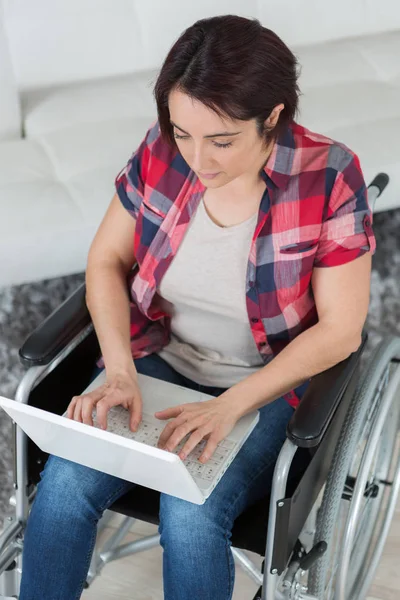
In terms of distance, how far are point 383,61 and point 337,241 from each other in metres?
1.13

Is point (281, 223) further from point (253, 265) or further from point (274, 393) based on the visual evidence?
point (274, 393)

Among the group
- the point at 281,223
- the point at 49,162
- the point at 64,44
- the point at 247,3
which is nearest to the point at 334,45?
the point at 247,3

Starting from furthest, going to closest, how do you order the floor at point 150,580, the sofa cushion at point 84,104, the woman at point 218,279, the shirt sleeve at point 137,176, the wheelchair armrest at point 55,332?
1. the sofa cushion at point 84,104
2. the floor at point 150,580
3. the shirt sleeve at point 137,176
4. the wheelchair armrest at point 55,332
5. the woman at point 218,279

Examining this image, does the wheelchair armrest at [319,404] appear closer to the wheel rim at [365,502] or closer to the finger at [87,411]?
the wheel rim at [365,502]

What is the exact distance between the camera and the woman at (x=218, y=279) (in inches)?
46.5

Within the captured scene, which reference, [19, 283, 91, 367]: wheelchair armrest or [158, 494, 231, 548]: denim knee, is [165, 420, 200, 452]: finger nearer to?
[158, 494, 231, 548]: denim knee

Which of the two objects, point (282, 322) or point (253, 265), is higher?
point (253, 265)

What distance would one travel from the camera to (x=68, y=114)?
2.03m

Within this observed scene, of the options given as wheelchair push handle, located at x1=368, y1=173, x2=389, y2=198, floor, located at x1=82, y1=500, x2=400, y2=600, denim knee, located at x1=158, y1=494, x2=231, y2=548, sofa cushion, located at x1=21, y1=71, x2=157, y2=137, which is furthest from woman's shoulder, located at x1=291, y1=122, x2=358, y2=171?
floor, located at x1=82, y1=500, x2=400, y2=600

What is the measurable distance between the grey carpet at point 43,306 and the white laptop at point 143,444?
413 mm

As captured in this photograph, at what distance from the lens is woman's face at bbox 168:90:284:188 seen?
116 centimetres

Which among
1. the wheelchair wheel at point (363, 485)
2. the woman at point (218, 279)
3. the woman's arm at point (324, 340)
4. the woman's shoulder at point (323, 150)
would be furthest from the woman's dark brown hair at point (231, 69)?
the wheelchair wheel at point (363, 485)

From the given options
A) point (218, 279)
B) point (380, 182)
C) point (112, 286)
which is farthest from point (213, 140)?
point (380, 182)

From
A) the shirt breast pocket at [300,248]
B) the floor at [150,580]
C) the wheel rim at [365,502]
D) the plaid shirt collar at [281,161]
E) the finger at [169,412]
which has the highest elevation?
the plaid shirt collar at [281,161]
